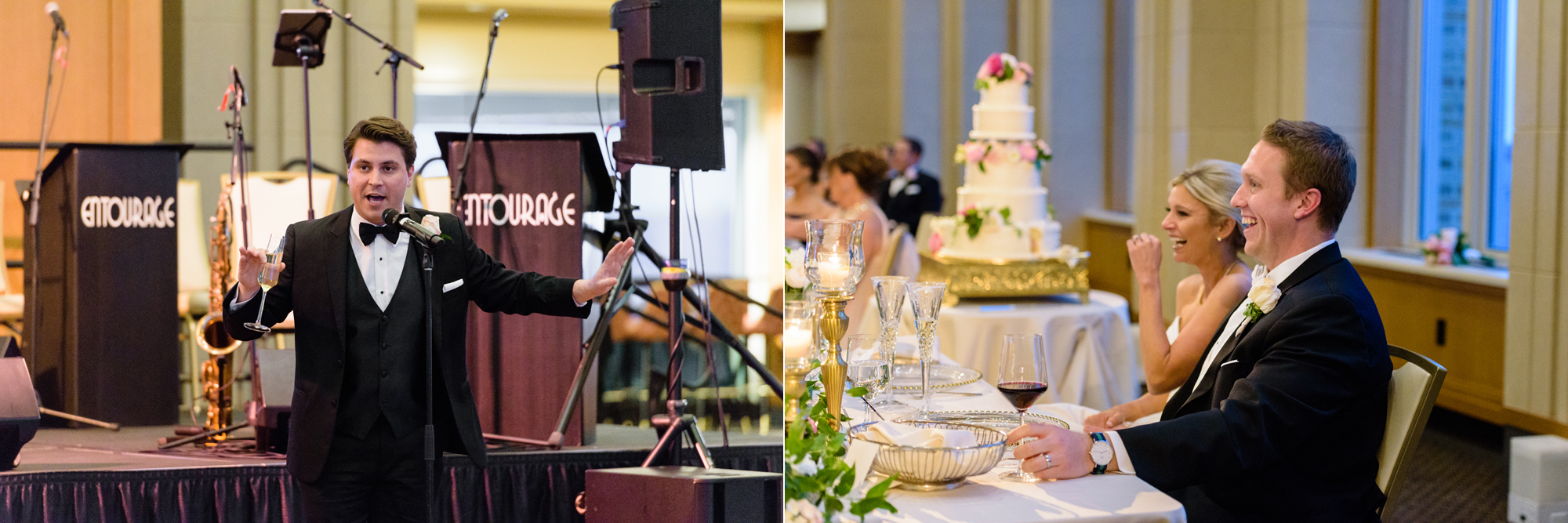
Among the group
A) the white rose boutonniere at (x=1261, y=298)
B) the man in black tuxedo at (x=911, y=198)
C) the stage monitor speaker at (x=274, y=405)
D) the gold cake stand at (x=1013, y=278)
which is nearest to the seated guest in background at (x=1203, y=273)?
the white rose boutonniere at (x=1261, y=298)

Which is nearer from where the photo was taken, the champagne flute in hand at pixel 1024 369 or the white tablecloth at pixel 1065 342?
the champagne flute in hand at pixel 1024 369

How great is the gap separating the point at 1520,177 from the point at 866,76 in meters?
9.98

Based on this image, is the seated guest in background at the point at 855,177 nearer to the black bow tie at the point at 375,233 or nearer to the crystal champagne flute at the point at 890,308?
the crystal champagne flute at the point at 890,308

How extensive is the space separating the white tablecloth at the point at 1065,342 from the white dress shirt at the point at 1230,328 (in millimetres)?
2395

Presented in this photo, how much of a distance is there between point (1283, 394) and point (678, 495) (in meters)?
1.35

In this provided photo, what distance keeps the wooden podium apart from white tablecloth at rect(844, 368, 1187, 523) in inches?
128

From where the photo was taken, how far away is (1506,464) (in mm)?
4574

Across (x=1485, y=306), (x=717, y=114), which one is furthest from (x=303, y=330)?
(x=1485, y=306)

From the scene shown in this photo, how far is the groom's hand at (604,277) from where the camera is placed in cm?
267

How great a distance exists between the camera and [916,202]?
9.15 meters

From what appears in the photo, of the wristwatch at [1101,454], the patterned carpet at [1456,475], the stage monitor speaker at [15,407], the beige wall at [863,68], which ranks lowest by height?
the patterned carpet at [1456,475]

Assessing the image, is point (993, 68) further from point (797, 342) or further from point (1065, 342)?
point (797, 342)

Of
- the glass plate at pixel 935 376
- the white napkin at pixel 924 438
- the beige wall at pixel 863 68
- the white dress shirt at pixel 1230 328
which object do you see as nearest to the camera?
the white napkin at pixel 924 438

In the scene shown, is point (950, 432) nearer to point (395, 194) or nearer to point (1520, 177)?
point (395, 194)
